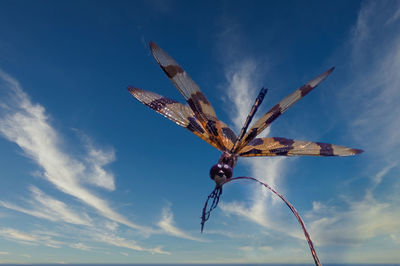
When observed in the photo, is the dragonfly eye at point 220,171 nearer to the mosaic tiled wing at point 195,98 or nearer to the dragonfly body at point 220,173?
the dragonfly body at point 220,173

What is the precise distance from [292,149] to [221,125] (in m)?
3.11

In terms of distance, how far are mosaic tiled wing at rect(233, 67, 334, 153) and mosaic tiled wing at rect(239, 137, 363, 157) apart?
505 mm

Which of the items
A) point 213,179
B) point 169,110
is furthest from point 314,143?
point 169,110

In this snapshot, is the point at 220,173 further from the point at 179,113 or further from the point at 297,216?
the point at 179,113

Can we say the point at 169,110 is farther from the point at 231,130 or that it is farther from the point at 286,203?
the point at 286,203

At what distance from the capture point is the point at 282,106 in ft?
34.9

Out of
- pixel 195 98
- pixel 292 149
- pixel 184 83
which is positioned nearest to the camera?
pixel 292 149

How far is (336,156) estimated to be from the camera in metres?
10.0

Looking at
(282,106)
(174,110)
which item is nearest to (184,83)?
(174,110)

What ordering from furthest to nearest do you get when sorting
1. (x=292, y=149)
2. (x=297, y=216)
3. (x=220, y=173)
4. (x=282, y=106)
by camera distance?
(x=282, y=106)
(x=292, y=149)
(x=220, y=173)
(x=297, y=216)

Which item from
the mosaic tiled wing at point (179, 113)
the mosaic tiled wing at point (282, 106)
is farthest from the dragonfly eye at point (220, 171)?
the mosaic tiled wing at point (179, 113)

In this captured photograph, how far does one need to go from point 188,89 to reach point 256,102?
3.31 m

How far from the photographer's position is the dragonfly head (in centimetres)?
906

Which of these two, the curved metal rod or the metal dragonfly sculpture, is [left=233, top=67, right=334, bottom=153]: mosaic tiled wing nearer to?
the metal dragonfly sculpture
